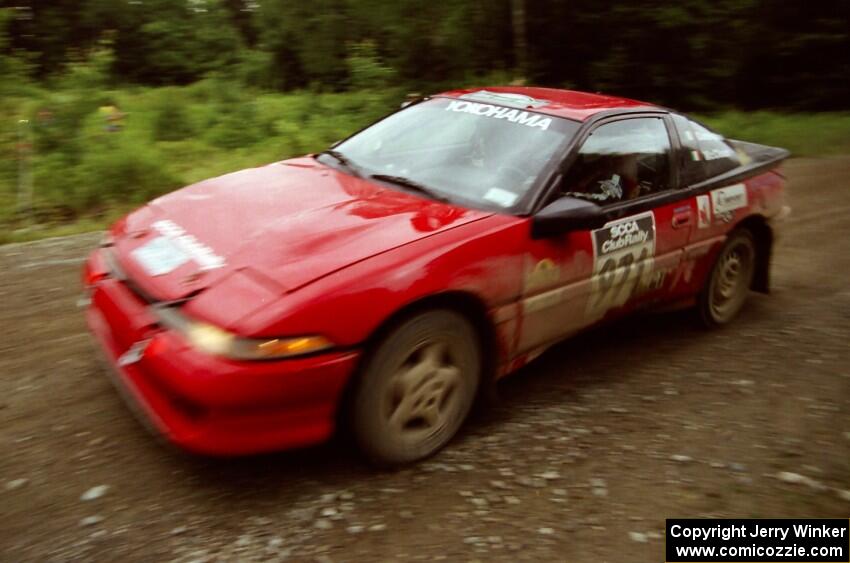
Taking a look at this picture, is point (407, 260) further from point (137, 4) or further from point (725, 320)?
point (137, 4)

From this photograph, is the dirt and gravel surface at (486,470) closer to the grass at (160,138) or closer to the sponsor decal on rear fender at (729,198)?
the sponsor decal on rear fender at (729,198)

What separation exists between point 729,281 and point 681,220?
1.03 meters

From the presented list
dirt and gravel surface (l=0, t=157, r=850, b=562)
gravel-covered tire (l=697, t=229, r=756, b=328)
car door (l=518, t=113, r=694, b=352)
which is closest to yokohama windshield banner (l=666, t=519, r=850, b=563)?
dirt and gravel surface (l=0, t=157, r=850, b=562)

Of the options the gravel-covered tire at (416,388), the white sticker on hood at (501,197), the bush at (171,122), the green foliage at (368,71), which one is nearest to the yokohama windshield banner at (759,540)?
the gravel-covered tire at (416,388)

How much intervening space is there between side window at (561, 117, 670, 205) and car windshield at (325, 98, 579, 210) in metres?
0.17

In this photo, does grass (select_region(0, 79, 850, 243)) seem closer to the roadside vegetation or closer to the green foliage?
the roadside vegetation

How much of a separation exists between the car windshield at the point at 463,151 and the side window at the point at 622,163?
6.7 inches

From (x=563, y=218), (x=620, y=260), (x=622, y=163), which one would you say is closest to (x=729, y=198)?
(x=622, y=163)

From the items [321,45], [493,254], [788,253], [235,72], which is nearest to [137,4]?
[235,72]

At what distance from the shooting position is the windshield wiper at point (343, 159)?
13.9 feet

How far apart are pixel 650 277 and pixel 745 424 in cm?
95

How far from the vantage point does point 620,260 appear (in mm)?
4133

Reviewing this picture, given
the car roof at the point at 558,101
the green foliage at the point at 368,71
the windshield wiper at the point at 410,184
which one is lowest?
the windshield wiper at the point at 410,184

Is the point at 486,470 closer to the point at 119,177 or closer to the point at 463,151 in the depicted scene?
the point at 463,151
